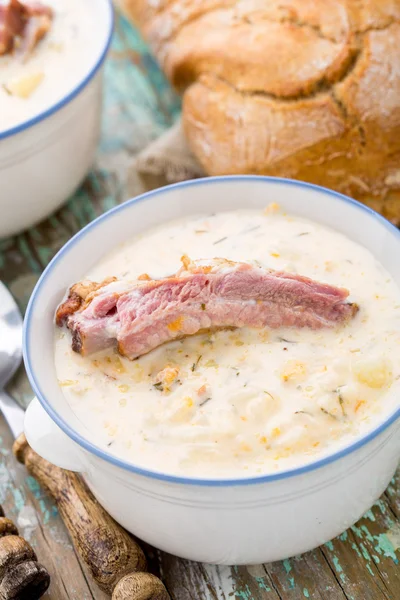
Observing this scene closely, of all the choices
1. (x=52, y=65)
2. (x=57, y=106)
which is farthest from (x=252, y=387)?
(x=52, y=65)

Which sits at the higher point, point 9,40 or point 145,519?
point 9,40

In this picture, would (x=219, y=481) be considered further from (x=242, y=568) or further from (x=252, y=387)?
(x=242, y=568)

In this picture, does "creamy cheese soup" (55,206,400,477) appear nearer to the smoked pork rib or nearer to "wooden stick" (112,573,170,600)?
the smoked pork rib

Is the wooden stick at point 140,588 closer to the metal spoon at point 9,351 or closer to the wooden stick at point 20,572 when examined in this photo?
the wooden stick at point 20,572

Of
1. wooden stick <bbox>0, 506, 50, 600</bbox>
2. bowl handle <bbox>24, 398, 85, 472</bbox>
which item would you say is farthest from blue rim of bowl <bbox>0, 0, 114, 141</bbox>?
wooden stick <bbox>0, 506, 50, 600</bbox>

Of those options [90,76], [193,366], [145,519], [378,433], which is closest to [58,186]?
[90,76]

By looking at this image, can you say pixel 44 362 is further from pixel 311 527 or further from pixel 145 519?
pixel 311 527
